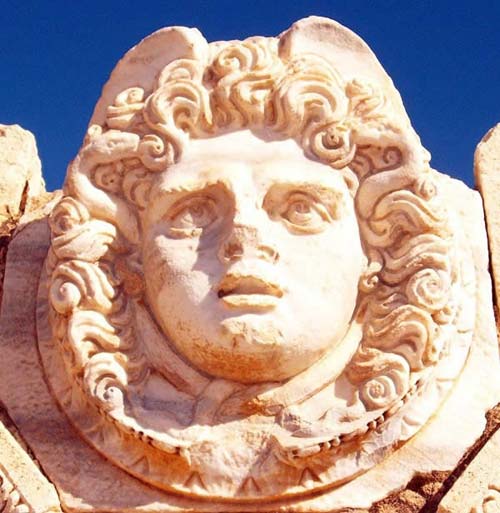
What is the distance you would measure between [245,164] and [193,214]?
235 mm

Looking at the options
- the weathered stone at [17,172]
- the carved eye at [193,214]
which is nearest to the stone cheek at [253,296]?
the carved eye at [193,214]

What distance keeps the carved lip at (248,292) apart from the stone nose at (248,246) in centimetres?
8

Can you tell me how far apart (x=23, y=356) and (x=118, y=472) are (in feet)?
1.97

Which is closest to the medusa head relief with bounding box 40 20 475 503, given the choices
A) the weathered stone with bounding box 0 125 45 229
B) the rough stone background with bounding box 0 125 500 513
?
the rough stone background with bounding box 0 125 500 513

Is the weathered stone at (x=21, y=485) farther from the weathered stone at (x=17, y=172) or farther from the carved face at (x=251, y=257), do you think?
the weathered stone at (x=17, y=172)

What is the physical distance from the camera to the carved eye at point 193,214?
4.48 meters

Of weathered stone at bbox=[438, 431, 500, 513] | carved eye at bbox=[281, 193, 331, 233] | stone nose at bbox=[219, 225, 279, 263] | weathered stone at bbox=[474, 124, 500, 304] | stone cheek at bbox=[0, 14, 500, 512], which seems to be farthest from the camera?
weathered stone at bbox=[474, 124, 500, 304]

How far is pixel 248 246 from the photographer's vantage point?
431cm

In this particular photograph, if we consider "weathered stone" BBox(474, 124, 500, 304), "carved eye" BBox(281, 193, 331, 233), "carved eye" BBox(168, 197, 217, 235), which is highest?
"weathered stone" BBox(474, 124, 500, 304)

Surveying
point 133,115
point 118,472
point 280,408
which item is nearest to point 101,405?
point 118,472

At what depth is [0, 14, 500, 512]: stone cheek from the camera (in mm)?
4199

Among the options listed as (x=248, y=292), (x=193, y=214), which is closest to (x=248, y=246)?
(x=248, y=292)

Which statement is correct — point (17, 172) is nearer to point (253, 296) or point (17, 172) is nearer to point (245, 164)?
point (245, 164)

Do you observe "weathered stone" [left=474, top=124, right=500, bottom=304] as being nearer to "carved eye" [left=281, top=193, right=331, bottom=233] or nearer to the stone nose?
"carved eye" [left=281, top=193, right=331, bottom=233]
